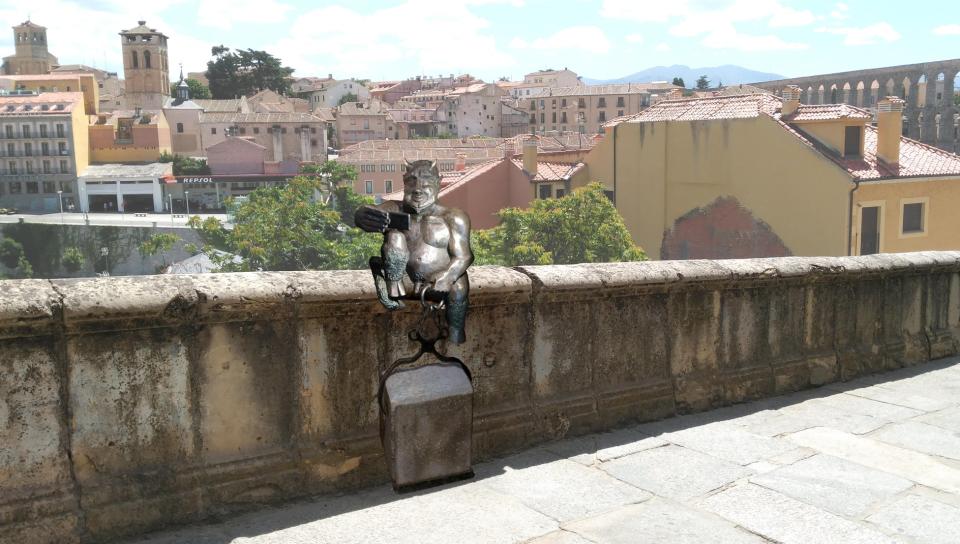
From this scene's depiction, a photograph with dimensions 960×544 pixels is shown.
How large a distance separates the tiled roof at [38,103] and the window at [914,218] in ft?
A: 215

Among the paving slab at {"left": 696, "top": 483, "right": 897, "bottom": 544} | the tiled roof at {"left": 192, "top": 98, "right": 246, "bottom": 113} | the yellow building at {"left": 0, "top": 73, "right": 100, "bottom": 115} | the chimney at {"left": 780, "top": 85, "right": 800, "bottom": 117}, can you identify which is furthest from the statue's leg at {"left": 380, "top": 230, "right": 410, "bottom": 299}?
the tiled roof at {"left": 192, "top": 98, "right": 246, "bottom": 113}

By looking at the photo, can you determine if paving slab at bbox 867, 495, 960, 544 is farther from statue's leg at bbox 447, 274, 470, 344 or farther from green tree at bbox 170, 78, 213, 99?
green tree at bbox 170, 78, 213, 99

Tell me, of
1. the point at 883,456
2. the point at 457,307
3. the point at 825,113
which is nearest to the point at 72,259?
the point at 825,113

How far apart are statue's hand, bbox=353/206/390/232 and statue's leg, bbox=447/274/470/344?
1.32 ft

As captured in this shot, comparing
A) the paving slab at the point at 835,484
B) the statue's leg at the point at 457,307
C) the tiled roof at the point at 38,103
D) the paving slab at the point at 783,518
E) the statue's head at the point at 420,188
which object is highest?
the tiled roof at the point at 38,103

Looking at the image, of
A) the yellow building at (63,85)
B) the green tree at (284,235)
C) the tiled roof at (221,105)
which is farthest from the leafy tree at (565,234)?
the tiled roof at (221,105)

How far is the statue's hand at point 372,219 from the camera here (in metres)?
3.64

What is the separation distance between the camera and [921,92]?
2835 inches

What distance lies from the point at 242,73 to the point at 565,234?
80.4 metres

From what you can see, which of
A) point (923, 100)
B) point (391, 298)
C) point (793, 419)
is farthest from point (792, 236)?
point (923, 100)

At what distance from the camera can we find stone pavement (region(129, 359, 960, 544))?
3406mm

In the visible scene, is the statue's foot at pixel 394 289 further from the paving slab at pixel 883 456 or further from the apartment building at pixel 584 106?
the apartment building at pixel 584 106

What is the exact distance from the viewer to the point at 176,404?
3.45m

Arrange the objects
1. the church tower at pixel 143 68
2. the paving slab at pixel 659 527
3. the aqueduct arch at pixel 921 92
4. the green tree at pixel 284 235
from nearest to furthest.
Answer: the paving slab at pixel 659 527 < the green tree at pixel 284 235 < the aqueduct arch at pixel 921 92 < the church tower at pixel 143 68
